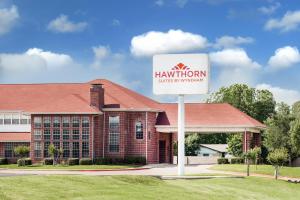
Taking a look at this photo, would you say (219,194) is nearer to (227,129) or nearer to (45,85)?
(227,129)

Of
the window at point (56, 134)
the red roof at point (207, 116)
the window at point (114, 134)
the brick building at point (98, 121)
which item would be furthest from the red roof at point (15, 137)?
the red roof at point (207, 116)

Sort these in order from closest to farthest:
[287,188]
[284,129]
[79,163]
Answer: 1. [287,188]
2. [79,163]
3. [284,129]

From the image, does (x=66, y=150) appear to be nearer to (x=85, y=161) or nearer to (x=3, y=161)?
(x=85, y=161)

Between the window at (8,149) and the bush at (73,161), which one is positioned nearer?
the bush at (73,161)

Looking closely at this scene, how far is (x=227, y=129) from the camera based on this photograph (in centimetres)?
6569

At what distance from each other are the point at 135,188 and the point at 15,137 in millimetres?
37315

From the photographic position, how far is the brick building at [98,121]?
203ft

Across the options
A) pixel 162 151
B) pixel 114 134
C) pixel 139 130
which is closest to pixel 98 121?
pixel 114 134

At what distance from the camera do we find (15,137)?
66812mm

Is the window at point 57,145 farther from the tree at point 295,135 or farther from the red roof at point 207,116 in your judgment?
the tree at point 295,135

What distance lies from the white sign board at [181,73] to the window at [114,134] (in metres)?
17.0

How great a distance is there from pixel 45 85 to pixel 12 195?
48.4m

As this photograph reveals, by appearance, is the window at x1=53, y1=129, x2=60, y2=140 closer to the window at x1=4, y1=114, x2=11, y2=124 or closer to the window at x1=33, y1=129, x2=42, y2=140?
the window at x1=33, y1=129, x2=42, y2=140

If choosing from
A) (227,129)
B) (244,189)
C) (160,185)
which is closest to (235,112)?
(227,129)
